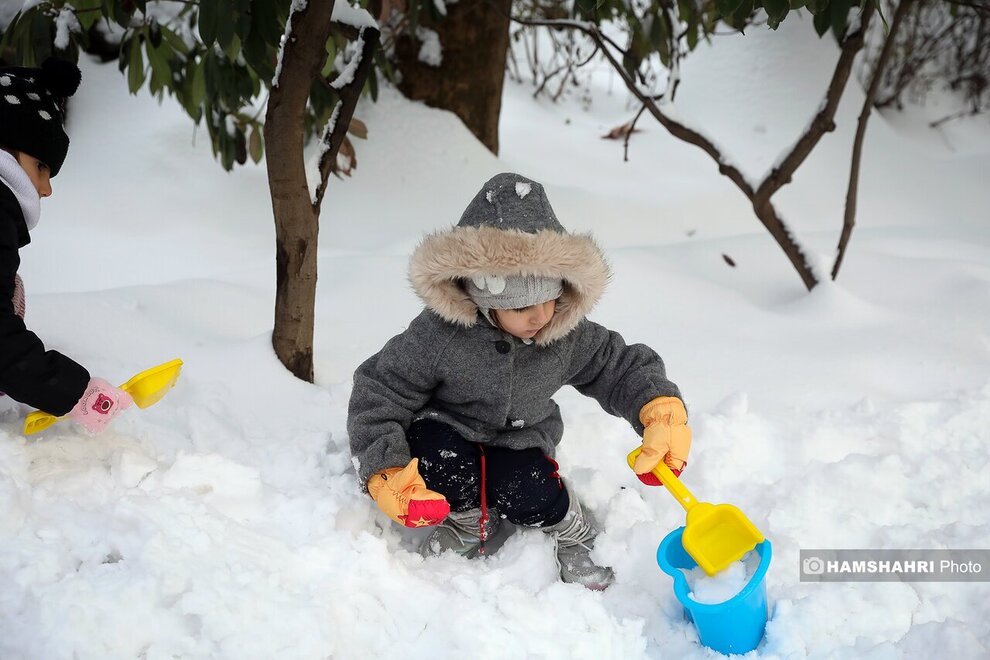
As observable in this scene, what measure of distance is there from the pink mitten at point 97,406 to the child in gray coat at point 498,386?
35cm

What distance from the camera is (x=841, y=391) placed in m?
1.79

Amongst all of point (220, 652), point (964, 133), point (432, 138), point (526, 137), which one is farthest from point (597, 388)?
point (964, 133)

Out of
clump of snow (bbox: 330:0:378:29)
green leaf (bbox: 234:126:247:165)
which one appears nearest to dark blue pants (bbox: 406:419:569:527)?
clump of snow (bbox: 330:0:378:29)

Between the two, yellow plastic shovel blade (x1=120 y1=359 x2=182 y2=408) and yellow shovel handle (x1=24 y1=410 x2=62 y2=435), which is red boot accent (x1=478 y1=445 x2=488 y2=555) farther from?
yellow shovel handle (x1=24 y1=410 x2=62 y2=435)

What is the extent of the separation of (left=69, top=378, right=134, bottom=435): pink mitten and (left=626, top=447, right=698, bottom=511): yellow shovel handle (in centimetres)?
77

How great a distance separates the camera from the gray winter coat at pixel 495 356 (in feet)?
3.92

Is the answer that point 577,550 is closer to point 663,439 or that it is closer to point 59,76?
point 663,439

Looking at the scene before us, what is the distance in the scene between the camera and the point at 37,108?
1231 mm

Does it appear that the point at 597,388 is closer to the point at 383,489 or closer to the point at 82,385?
the point at 383,489

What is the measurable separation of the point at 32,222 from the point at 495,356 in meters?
0.74

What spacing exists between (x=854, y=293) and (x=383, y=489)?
5.57 feet

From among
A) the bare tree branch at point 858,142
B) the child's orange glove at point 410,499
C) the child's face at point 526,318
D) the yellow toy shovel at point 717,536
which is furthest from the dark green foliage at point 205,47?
the bare tree branch at point 858,142

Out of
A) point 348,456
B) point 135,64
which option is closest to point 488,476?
point 348,456

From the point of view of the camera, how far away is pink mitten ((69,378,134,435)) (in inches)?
47.2
